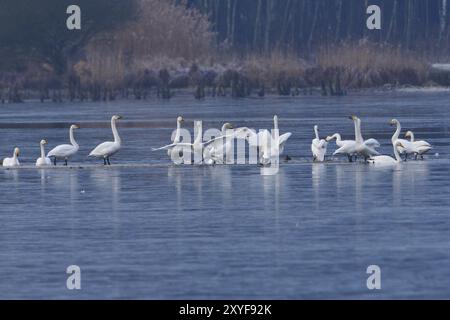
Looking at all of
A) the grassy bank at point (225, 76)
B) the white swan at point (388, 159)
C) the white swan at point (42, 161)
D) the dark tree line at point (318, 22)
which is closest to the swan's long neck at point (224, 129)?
the white swan at point (388, 159)

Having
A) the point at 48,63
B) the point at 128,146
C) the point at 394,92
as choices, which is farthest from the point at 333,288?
the point at 48,63

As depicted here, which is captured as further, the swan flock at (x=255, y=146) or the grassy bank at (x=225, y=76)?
the grassy bank at (x=225, y=76)

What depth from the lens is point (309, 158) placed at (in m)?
25.7

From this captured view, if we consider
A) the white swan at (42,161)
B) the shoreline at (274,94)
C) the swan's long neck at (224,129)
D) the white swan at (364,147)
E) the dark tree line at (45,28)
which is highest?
the dark tree line at (45,28)

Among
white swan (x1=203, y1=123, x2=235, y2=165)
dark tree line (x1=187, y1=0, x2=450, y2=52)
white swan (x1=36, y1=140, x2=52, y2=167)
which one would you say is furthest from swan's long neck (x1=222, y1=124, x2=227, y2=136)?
dark tree line (x1=187, y1=0, x2=450, y2=52)

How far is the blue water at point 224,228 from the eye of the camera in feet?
43.4

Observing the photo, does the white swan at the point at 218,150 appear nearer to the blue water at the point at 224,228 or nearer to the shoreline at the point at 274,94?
the blue water at the point at 224,228

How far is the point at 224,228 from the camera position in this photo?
54.7ft

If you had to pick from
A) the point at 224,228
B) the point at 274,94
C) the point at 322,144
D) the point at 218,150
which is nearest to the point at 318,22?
the point at 274,94

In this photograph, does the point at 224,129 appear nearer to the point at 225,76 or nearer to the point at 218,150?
the point at 218,150

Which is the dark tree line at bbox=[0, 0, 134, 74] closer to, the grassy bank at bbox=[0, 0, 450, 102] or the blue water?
the grassy bank at bbox=[0, 0, 450, 102]

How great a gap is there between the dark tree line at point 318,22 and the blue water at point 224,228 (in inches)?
1531

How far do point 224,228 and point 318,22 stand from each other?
59.0 metres
